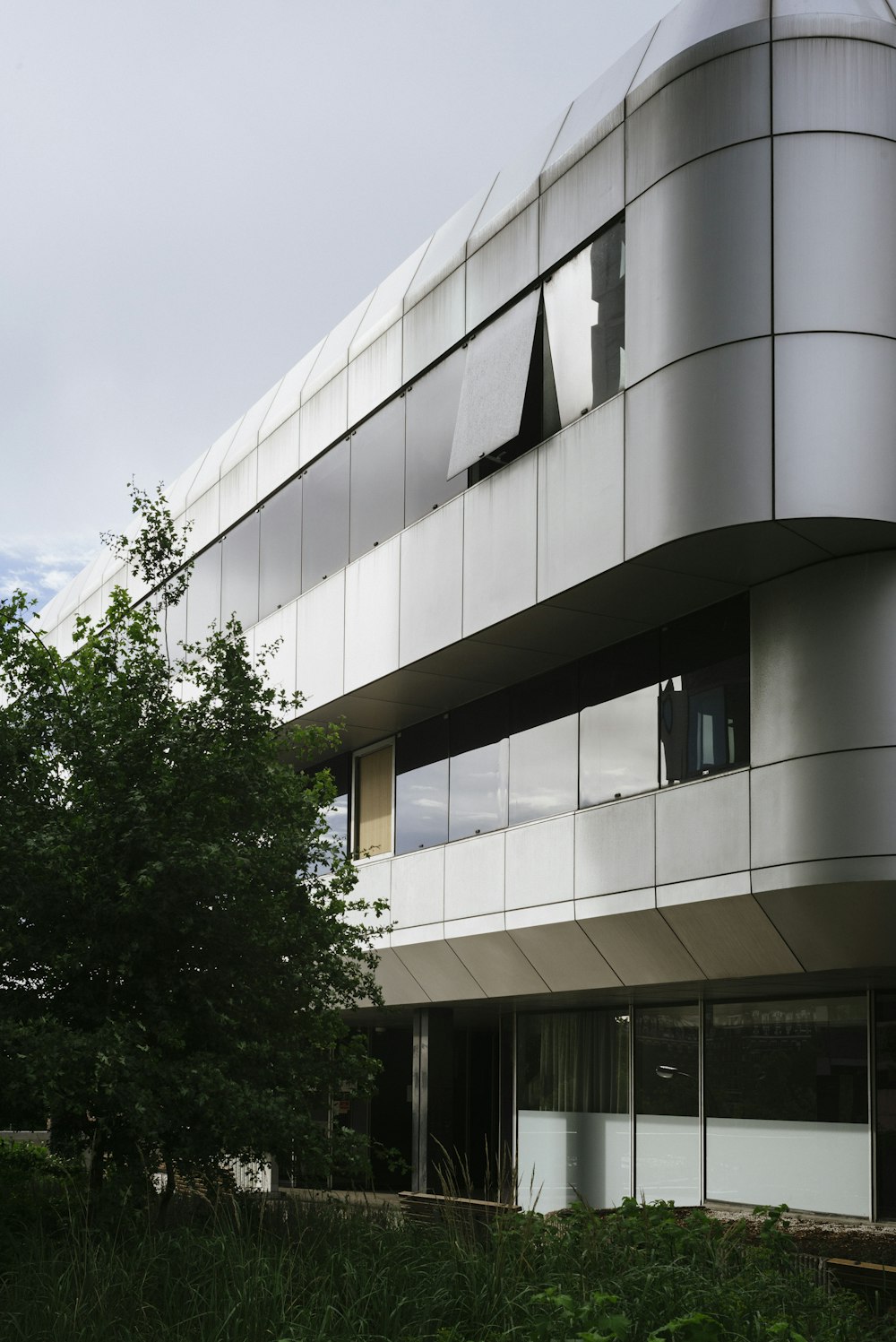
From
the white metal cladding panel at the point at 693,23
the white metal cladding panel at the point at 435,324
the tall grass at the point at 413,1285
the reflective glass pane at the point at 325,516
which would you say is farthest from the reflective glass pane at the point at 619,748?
the white metal cladding panel at the point at 693,23

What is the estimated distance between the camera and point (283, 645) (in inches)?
982

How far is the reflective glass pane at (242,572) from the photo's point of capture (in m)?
27.1

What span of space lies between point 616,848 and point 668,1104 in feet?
13.2

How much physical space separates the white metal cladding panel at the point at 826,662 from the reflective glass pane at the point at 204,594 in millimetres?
14876

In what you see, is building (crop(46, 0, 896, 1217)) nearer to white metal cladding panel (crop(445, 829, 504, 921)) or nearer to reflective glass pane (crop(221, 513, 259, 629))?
white metal cladding panel (crop(445, 829, 504, 921))

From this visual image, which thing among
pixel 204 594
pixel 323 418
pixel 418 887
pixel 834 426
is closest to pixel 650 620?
pixel 834 426

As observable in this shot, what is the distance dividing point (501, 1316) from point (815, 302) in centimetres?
1023

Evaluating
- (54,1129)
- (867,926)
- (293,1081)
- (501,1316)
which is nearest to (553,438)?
(867,926)

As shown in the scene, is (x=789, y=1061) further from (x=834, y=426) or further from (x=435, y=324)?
(x=435, y=324)

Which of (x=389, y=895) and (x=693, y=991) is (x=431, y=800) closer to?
(x=389, y=895)

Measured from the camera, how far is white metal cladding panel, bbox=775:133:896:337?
15008mm

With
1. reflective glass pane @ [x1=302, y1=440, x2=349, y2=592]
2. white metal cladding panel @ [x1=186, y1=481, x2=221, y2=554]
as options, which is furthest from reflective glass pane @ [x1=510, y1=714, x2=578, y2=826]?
white metal cladding panel @ [x1=186, y1=481, x2=221, y2=554]

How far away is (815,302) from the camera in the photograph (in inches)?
591

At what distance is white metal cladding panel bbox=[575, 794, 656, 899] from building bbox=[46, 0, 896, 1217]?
0.05 metres
